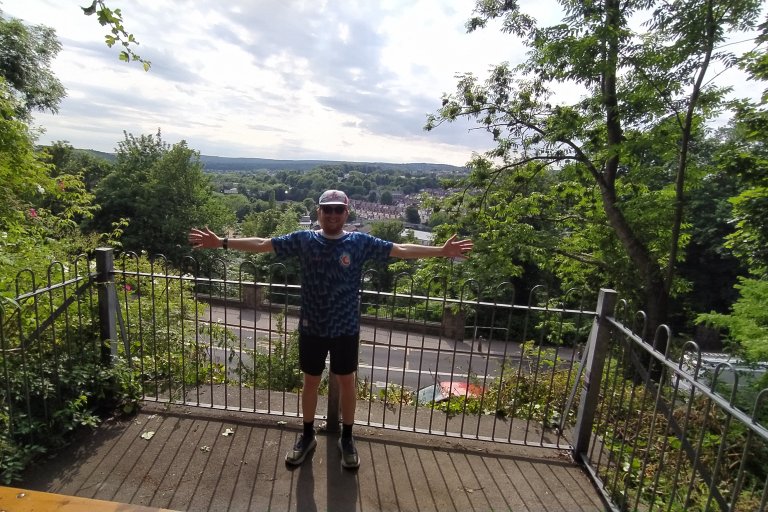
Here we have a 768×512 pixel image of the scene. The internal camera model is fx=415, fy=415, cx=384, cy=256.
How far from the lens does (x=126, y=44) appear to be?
224 cm

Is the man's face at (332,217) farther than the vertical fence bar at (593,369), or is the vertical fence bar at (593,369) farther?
the vertical fence bar at (593,369)

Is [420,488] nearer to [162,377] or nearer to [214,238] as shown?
[214,238]

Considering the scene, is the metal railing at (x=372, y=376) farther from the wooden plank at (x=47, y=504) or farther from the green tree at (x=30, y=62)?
the green tree at (x=30, y=62)

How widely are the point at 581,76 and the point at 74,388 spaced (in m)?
9.16

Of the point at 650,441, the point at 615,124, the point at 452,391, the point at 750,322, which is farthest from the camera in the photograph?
the point at 615,124

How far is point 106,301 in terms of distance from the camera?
3.71 metres

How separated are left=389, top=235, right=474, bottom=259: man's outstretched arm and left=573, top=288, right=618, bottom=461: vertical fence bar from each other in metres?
1.24

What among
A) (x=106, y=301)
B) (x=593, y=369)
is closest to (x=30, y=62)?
(x=106, y=301)

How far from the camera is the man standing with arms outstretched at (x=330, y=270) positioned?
2777 millimetres

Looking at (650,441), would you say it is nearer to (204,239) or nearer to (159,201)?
(204,239)

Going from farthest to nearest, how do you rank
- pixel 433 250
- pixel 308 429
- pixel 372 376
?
pixel 372 376 < pixel 308 429 < pixel 433 250

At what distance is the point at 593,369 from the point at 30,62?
17.5 metres

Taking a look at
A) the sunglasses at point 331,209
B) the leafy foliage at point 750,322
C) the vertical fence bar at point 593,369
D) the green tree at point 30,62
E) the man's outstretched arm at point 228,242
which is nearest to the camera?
the sunglasses at point 331,209

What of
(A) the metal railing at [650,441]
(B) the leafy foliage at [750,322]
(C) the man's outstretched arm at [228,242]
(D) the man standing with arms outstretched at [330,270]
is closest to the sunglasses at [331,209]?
(D) the man standing with arms outstretched at [330,270]
